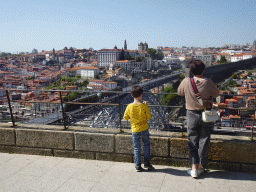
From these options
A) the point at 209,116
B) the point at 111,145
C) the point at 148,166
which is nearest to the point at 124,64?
the point at 111,145

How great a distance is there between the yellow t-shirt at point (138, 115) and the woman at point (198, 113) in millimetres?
378

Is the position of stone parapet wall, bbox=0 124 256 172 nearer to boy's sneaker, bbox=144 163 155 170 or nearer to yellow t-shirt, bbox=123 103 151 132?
boy's sneaker, bbox=144 163 155 170

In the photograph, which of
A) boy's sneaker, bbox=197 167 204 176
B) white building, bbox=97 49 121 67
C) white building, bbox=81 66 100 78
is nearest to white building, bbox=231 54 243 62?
white building, bbox=97 49 121 67

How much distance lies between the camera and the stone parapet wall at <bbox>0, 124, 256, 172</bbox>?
2.42 metres

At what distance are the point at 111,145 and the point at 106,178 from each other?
1.53 feet

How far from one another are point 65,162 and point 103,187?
78 centimetres

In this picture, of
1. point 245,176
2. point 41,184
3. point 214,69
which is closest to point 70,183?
point 41,184

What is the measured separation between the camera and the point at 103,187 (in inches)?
87.2

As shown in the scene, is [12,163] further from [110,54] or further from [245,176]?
[110,54]

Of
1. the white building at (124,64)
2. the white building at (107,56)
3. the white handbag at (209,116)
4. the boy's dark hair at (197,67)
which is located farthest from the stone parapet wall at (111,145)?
the white building at (107,56)

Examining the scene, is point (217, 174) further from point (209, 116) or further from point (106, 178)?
point (106, 178)

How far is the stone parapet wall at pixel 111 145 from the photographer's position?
2418mm

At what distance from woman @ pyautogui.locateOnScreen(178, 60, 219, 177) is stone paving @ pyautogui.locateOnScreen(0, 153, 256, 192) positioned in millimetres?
175

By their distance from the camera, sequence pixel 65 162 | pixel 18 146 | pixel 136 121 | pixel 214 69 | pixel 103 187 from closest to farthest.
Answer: pixel 103 187
pixel 136 121
pixel 65 162
pixel 18 146
pixel 214 69
